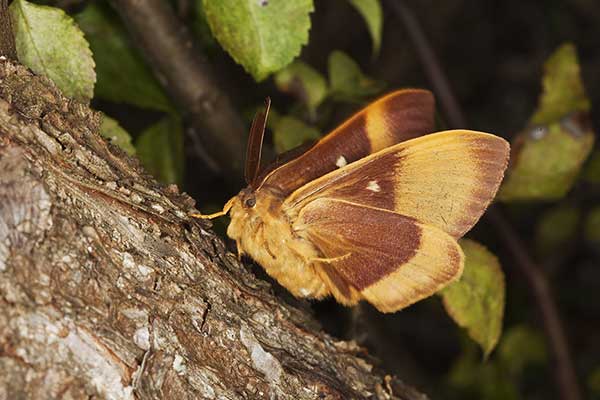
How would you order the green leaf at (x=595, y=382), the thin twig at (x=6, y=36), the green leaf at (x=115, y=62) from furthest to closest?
the green leaf at (x=595, y=382) < the green leaf at (x=115, y=62) < the thin twig at (x=6, y=36)

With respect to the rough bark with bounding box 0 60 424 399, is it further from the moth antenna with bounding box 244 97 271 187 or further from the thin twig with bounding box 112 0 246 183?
the thin twig with bounding box 112 0 246 183

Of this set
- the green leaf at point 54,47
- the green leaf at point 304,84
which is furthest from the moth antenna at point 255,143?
the green leaf at point 304,84

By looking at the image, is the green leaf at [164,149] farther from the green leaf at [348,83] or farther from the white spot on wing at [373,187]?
the white spot on wing at [373,187]

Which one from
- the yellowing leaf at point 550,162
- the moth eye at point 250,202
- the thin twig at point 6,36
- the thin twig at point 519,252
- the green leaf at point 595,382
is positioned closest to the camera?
the thin twig at point 6,36

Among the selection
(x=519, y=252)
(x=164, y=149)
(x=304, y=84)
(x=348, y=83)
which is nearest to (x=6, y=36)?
(x=164, y=149)

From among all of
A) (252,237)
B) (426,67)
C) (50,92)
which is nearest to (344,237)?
(252,237)

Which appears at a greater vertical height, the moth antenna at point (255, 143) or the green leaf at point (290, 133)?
the moth antenna at point (255, 143)

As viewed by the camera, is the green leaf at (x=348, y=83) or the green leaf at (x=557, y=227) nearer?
the green leaf at (x=348, y=83)
